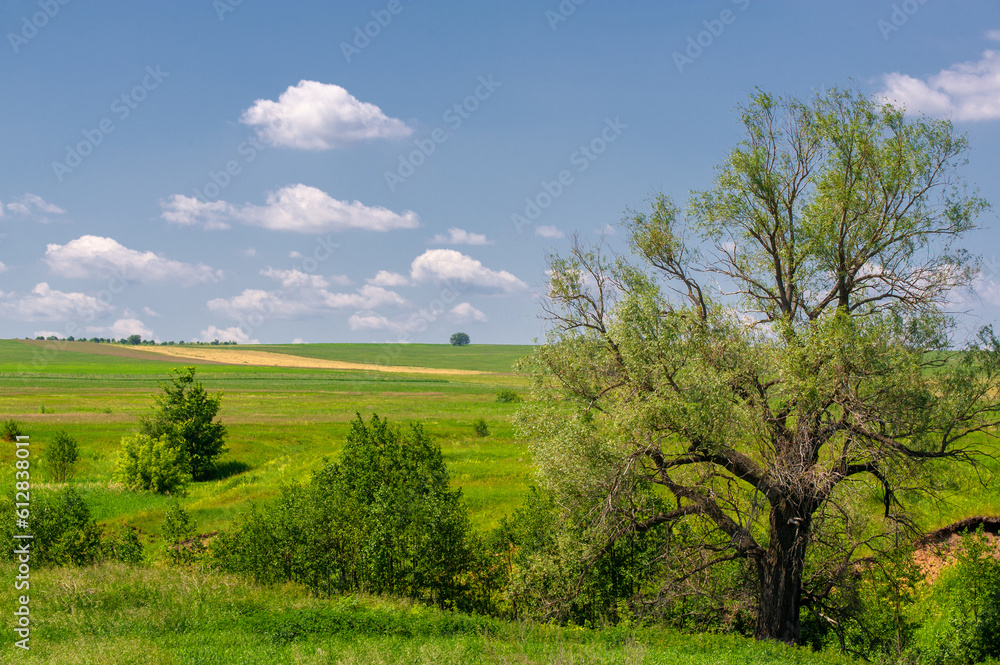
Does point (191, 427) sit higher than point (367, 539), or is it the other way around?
point (191, 427)

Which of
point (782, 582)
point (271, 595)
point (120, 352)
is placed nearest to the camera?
point (782, 582)

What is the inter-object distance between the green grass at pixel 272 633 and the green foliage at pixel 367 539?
184 cm

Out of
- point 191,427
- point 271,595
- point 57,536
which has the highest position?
point 191,427

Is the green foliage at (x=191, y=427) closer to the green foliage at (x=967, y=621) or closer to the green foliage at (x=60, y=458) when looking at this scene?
the green foliage at (x=60, y=458)

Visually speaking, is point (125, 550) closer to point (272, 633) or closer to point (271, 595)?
point (271, 595)

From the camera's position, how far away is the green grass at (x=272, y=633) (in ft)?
48.0

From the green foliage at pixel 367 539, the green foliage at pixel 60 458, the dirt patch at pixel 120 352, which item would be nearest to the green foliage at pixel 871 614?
the green foliage at pixel 367 539

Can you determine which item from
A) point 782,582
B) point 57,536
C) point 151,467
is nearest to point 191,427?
point 151,467

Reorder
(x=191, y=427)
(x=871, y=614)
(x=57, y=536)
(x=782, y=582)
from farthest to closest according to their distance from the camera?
(x=191, y=427) → (x=57, y=536) → (x=871, y=614) → (x=782, y=582)

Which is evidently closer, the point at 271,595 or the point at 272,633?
the point at 272,633

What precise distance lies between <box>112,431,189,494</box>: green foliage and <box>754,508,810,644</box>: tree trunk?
3761 centimetres

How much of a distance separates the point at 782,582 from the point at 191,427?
143ft

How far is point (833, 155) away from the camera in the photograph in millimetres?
20734

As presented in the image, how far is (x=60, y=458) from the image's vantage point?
45500mm
